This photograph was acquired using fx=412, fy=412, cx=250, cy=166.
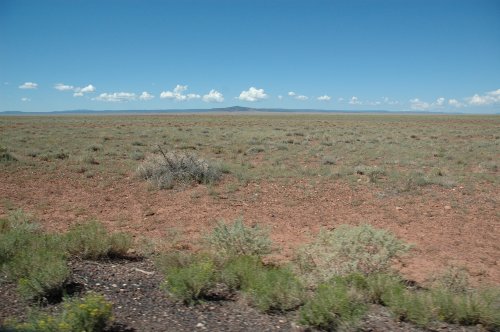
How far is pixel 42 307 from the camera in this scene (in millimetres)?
4203

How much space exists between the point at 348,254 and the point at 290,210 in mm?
4432

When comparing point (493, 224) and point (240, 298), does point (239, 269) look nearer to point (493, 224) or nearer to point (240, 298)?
point (240, 298)

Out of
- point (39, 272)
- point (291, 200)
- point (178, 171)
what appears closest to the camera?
point (39, 272)

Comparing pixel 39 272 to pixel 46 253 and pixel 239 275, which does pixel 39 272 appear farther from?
pixel 239 275

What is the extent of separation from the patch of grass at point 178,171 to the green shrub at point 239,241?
19.8 ft

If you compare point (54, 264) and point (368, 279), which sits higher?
point (54, 264)

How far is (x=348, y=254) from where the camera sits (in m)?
5.43

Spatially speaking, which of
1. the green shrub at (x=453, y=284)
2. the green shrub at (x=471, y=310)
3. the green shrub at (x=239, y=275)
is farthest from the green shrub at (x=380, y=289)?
the green shrub at (x=239, y=275)

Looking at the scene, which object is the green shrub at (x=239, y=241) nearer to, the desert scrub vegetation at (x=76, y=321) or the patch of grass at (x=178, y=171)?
the desert scrub vegetation at (x=76, y=321)

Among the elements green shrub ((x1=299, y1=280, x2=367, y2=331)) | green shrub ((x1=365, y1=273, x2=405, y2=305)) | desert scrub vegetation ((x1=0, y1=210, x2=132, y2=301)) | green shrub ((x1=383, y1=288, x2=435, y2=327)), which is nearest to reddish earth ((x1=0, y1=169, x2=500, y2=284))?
green shrub ((x1=365, y1=273, x2=405, y2=305))

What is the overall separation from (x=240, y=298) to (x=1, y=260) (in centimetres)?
305

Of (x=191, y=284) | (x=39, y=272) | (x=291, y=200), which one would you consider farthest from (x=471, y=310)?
(x=291, y=200)

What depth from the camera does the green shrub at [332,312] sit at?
3.84 metres

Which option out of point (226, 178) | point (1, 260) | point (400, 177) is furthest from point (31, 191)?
point (400, 177)
